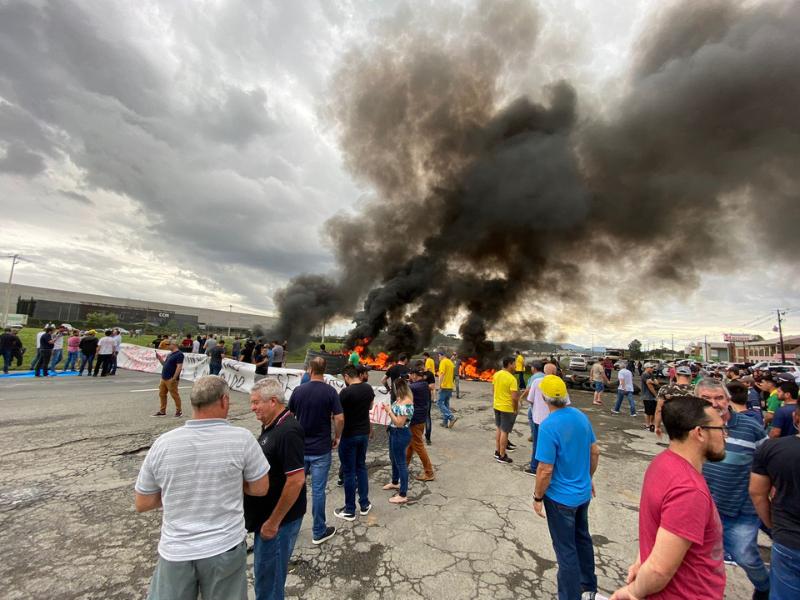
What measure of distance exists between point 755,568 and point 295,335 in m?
31.0

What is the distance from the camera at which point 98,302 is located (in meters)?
68.1

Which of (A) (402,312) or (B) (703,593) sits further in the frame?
(A) (402,312)

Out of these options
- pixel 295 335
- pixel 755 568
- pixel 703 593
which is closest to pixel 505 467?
pixel 755 568

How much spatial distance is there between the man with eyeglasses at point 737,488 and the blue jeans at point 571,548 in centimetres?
105

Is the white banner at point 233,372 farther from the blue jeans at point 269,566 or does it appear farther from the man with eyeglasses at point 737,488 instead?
the man with eyeglasses at point 737,488

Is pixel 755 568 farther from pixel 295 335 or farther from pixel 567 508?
pixel 295 335

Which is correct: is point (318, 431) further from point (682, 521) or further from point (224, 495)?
point (682, 521)

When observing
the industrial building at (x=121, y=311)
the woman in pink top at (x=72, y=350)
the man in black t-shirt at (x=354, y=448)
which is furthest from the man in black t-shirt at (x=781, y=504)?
the industrial building at (x=121, y=311)

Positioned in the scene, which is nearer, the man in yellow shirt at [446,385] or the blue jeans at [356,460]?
the blue jeans at [356,460]

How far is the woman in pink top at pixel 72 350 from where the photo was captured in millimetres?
13189

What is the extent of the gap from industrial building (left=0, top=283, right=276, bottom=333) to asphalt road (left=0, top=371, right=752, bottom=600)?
45.4m

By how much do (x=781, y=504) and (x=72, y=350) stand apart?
62.1 feet

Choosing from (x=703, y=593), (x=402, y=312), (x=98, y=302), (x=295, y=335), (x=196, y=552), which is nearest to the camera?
(x=703, y=593)

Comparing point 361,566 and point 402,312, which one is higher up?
point 402,312
